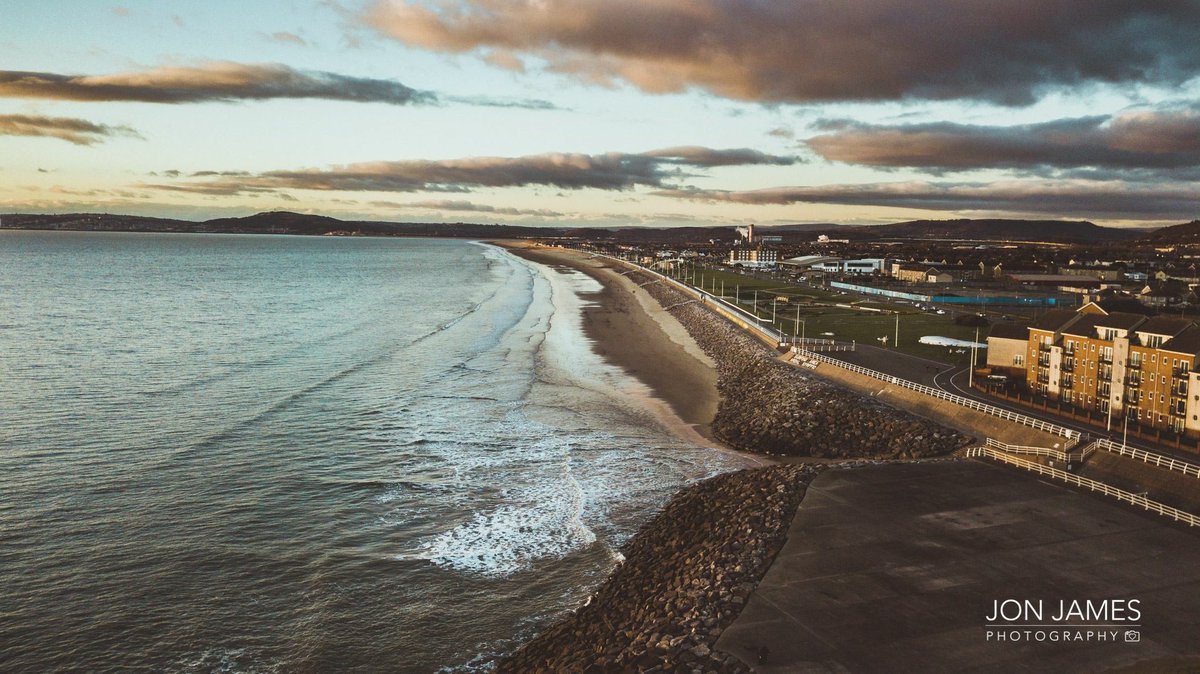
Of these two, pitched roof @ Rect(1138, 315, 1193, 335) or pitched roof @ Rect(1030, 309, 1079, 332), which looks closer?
pitched roof @ Rect(1138, 315, 1193, 335)

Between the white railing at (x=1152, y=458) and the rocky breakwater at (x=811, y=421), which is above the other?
the white railing at (x=1152, y=458)

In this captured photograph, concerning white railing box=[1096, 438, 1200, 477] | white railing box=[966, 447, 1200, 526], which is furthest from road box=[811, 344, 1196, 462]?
white railing box=[966, 447, 1200, 526]

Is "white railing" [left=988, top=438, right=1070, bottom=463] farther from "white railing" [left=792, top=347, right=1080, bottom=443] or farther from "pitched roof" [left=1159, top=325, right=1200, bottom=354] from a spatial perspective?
"pitched roof" [left=1159, top=325, right=1200, bottom=354]

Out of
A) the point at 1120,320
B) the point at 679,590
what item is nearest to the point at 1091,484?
the point at 1120,320

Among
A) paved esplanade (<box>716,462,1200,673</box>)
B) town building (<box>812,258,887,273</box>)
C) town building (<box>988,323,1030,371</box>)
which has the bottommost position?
paved esplanade (<box>716,462,1200,673</box>)

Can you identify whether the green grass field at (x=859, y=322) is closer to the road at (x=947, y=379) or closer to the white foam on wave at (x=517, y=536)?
the road at (x=947, y=379)

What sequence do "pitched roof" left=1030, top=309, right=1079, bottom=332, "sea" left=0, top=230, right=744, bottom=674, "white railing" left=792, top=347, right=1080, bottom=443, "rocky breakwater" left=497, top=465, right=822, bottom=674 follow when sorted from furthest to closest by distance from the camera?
"pitched roof" left=1030, top=309, right=1079, bottom=332 → "white railing" left=792, top=347, right=1080, bottom=443 → "sea" left=0, top=230, right=744, bottom=674 → "rocky breakwater" left=497, top=465, right=822, bottom=674

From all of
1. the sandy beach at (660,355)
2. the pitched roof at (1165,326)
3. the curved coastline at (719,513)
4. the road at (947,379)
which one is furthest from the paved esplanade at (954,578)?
the sandy beach at (660,355)

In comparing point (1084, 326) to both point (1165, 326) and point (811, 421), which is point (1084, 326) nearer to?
point (1165, 326)
